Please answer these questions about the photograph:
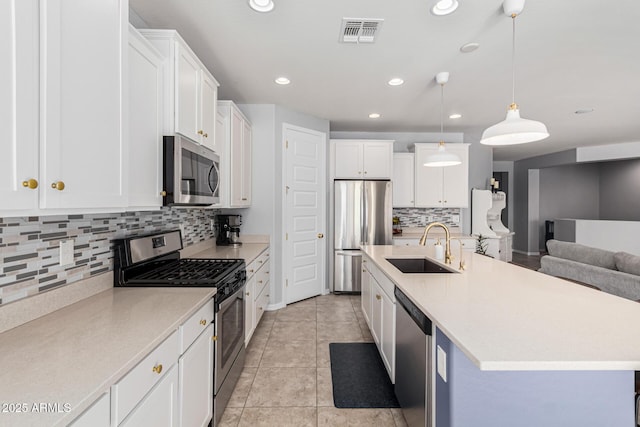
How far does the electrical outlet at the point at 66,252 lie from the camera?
1.41 m

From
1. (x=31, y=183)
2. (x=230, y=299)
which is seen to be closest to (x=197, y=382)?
(x=230, y=299)

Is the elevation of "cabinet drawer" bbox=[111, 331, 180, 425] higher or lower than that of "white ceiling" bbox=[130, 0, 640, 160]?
lower

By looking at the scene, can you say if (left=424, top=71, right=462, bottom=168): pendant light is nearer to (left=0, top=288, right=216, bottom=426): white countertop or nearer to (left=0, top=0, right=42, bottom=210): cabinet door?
(left=0, top=288, right=216, bottom=426): white countertop

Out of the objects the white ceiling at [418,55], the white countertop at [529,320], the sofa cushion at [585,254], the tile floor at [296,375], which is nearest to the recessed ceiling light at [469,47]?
the white ceiling at [418,55]

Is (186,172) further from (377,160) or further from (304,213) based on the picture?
(377,160)

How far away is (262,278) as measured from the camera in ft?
10.8

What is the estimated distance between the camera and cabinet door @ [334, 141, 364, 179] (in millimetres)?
4730

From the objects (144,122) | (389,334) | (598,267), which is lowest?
(389,334)

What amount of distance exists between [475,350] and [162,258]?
2.08m

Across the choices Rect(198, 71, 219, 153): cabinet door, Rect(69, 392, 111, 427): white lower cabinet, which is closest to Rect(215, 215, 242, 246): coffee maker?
Rect(198, 71, 219, 153): cabinet door

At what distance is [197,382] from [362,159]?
389 cm

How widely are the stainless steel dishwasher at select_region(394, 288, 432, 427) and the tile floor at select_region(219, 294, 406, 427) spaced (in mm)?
302

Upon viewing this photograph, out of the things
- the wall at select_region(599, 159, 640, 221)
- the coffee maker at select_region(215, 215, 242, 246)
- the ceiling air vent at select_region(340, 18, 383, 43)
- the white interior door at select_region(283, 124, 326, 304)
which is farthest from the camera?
the wall at select_region(599, 159, 640, 221)

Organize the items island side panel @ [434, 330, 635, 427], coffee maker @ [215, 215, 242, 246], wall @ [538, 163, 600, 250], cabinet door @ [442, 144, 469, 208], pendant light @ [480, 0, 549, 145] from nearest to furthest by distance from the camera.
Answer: island side panel @ [434, 330, 635, 427]
pendant light @ [480, 0, 549, 145]
coffee maker @ [215, 215, 242, 246]
cabinet door @ [442, 144, 469, 208]
wall @ [538, 163, 600, 250]
